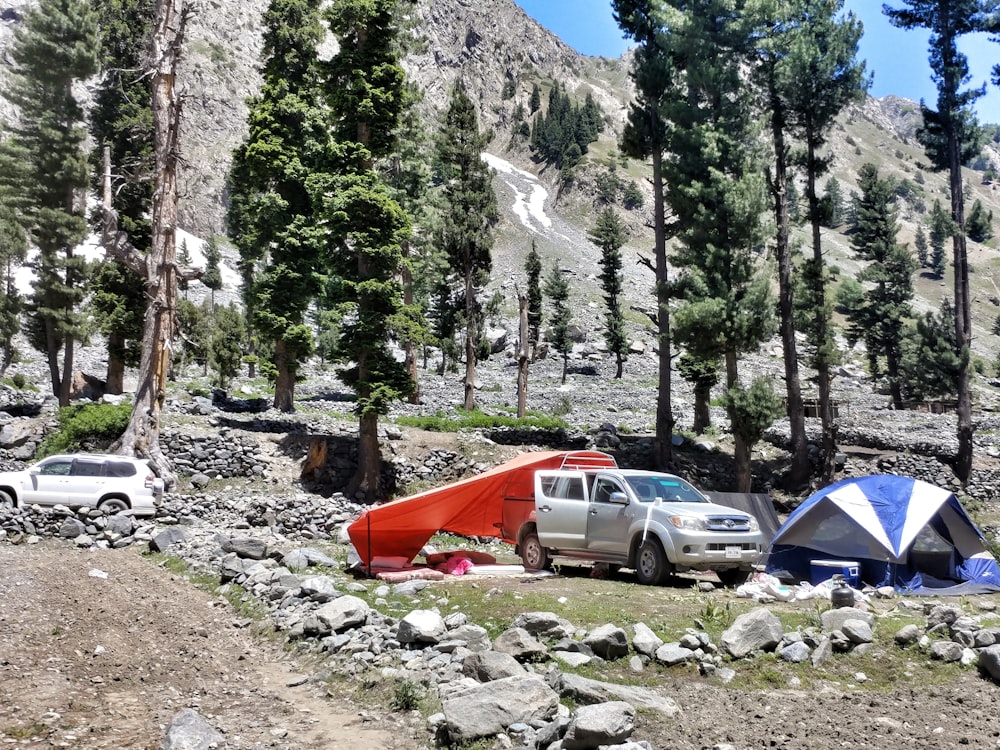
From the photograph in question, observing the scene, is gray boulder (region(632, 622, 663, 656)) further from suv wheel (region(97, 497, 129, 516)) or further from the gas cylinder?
suv wheel (region(97, 497, 129, 516))

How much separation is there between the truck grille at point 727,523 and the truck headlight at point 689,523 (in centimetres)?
15

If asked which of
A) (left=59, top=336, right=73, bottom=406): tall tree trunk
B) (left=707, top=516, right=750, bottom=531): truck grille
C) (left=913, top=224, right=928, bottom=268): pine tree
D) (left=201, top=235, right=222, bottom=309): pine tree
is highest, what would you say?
(left=913, top=224, right=928, bottom=268): pine tree

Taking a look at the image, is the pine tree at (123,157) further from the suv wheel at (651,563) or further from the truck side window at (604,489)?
the suv wheel at (651,563)

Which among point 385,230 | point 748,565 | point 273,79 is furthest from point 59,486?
point 273,79

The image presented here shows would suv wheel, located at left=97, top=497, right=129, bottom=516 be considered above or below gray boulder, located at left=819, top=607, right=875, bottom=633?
above

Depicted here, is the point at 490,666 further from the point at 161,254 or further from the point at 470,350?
the point at 470,350

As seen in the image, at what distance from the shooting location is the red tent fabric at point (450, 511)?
1372 centimetres

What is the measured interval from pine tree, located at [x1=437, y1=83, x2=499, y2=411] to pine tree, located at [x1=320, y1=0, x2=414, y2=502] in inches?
441

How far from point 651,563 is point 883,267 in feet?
159

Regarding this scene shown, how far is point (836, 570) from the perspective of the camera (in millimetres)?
13438

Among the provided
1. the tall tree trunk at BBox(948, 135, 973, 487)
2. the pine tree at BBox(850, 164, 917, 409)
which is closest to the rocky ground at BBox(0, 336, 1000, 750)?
the tall tree trunk at BBox(948, 135, 973, 487)

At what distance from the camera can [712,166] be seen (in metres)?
27.6

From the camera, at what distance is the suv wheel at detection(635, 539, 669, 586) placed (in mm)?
12484

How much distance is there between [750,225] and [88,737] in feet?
81.0
